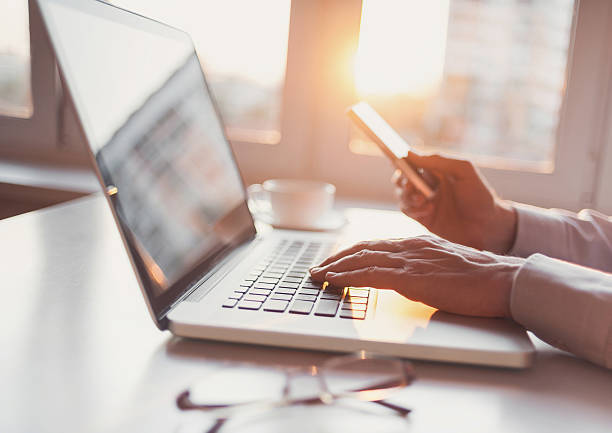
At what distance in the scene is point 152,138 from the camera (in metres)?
0.64

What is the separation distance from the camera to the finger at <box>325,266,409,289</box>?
1.91 feet

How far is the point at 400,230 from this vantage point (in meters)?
1.08

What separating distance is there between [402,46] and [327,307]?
1115mm

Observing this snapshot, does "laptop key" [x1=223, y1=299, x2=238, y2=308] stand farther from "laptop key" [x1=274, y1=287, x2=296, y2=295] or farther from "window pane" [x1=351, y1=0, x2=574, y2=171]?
"window pane" [x1=351, y1=0, x2=574, y2=171]

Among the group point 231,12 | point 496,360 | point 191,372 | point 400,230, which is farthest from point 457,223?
point 231,12

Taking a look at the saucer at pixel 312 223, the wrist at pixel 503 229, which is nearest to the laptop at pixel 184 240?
the saucer at pixel 312 223

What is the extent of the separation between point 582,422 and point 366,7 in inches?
50.7

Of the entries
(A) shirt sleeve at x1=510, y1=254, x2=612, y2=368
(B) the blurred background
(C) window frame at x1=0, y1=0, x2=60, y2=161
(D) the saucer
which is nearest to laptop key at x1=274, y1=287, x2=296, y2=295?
(A) shirt sleeve at x1=510, y1=254, x2=612, y2=368

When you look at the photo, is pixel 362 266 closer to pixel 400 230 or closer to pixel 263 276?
pixel 263 276

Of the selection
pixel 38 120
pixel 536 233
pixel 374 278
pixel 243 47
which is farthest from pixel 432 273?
pixel 38 120

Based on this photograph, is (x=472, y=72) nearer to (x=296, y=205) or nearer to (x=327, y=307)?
(x=296, y=205)

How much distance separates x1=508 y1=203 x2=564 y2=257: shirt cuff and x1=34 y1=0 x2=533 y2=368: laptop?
1.17 feet

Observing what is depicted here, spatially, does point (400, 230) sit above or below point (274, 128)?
below

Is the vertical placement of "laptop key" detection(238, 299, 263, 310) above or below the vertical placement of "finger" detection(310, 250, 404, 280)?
below
